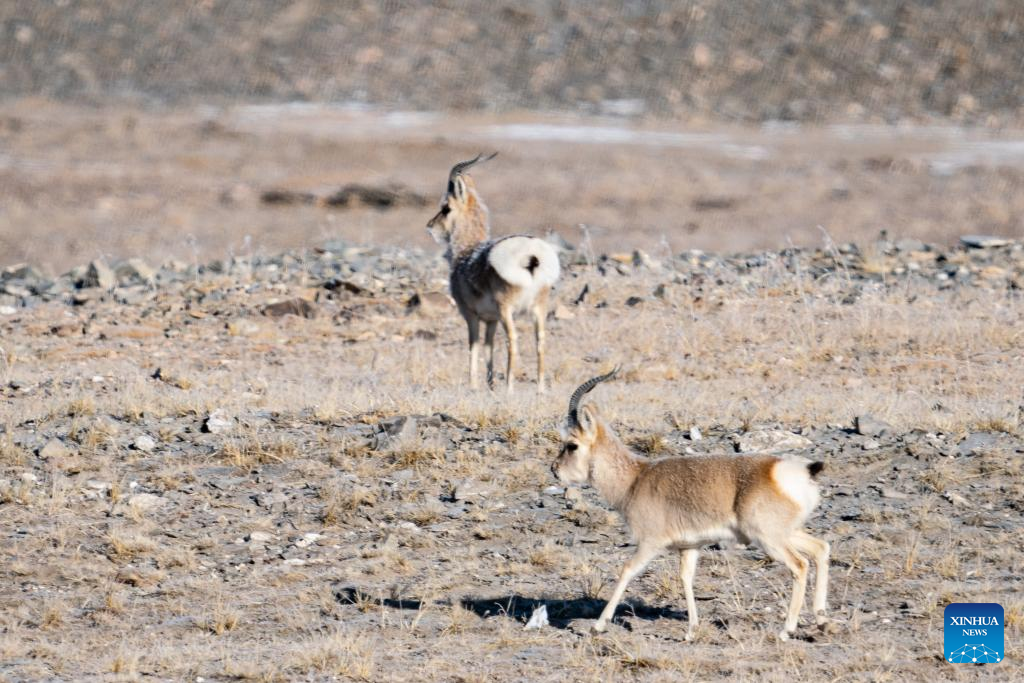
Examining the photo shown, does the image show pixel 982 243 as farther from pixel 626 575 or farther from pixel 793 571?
pixel 626 575

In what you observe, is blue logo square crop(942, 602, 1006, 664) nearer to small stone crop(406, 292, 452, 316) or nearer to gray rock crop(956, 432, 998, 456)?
gray rock crop(956, 432, 998, 456)

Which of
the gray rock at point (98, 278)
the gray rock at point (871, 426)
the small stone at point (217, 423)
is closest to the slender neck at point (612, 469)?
the gray rock at point (871, 426)

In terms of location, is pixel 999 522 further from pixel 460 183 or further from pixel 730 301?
pixel 730 301

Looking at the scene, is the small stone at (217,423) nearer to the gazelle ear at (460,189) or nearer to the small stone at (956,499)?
the gazelle ear at (460,189)

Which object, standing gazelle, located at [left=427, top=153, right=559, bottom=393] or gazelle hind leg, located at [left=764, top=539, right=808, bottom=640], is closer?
gazelle hind leg, located at [left=764, top=539, right=808, bottom=640]

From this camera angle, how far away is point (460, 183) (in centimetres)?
1363

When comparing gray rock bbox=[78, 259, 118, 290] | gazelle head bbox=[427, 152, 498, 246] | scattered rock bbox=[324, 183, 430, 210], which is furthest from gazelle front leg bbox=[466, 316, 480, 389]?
scattered rock bbox=[324, 183, 430, 210]

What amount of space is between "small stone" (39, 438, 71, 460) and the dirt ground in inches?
0.7

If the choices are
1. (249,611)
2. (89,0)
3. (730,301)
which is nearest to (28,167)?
(89,0)

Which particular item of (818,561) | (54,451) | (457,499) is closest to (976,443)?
(818,561)

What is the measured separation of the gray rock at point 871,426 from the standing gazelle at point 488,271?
10.3ft

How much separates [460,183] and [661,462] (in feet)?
21.7

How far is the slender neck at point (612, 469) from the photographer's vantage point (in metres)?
7.49

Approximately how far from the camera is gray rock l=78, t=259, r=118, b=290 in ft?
60.3
